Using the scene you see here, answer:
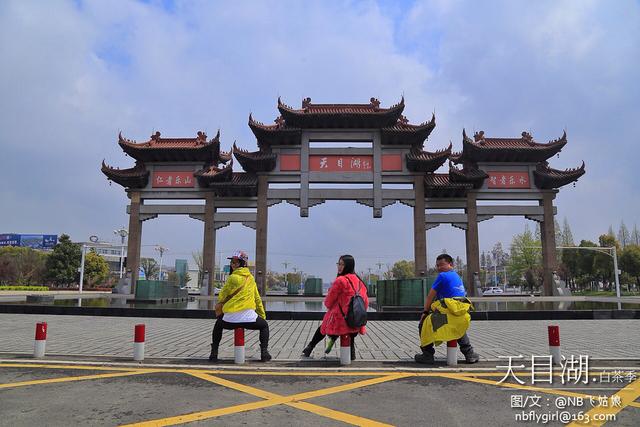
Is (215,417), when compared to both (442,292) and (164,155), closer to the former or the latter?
(442,292)

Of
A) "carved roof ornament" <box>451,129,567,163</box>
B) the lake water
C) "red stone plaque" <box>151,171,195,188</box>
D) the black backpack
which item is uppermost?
"carved roof ornament" <box>451,129,567,163</box>

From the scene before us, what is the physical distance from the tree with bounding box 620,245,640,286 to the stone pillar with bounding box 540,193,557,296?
2589cm

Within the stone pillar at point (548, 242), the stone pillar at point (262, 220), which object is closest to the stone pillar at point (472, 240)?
the stone pillar at point (548, 242)

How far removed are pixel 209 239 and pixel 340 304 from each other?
1986 cm

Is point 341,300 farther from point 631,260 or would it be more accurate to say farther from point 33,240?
point 33,240

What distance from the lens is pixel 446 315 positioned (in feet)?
17.4

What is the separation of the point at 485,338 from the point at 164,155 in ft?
71.1

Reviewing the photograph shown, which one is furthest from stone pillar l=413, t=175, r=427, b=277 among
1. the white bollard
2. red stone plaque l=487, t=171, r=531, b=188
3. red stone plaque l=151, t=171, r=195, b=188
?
the white bollard

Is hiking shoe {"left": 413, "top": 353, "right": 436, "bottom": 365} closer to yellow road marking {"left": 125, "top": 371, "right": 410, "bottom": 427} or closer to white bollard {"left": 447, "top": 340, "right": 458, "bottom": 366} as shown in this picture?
white bollard {"left": 447, "top": 340, "right": 458, "bottom": 366}

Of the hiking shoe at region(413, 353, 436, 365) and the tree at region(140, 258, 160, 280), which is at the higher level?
the tree at region(140, 258, 160, 280)

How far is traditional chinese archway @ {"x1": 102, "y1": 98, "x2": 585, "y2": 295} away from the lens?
2359cm

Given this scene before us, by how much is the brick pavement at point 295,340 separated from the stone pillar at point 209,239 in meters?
12.6

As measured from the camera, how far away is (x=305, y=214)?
78.1 ft

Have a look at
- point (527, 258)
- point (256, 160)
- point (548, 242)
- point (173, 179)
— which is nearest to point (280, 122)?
point (256, 160)
